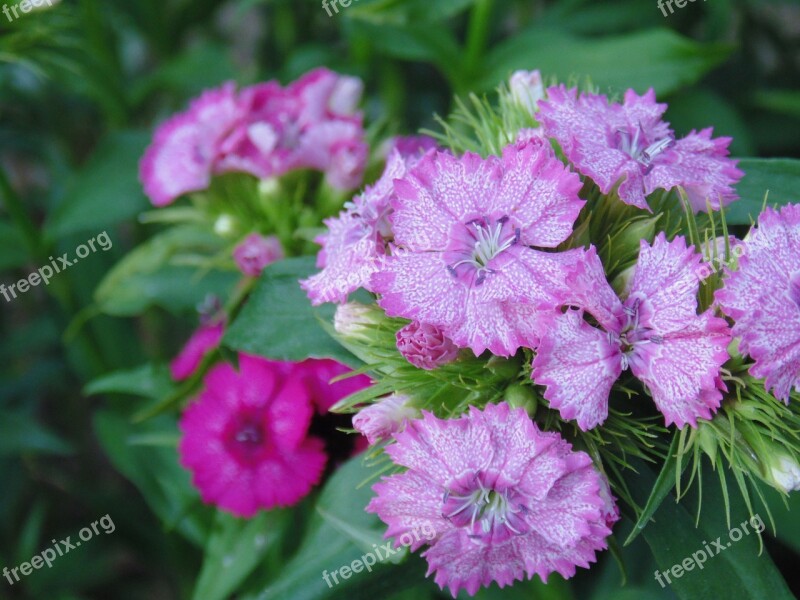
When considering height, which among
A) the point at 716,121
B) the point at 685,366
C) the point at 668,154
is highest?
the point at 668,154

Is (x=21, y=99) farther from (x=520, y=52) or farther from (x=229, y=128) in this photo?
(x=520, y=52)

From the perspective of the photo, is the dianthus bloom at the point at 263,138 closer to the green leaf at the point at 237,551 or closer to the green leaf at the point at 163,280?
the green leaf at the point at 163,280

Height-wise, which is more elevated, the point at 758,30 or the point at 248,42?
the point at 248,42

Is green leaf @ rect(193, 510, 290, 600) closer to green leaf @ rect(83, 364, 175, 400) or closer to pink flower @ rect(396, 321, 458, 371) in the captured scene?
green leaf @ rect(83, 364, 175, 400)

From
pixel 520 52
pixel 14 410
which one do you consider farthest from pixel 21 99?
pixel 520 52

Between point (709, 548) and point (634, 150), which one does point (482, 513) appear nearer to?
point (709, 548)

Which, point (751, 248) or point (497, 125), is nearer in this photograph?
point (751, 248)
